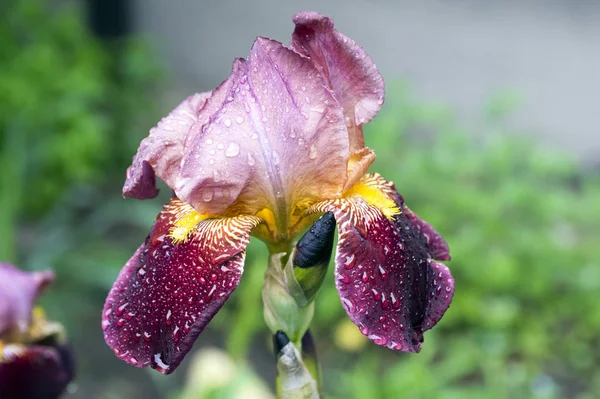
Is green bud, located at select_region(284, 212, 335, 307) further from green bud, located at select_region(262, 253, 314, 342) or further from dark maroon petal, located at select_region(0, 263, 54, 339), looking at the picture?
dark maroon petal, located at select_region(0, 263, 54, 339)

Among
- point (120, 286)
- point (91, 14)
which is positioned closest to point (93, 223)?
point (91, 14)

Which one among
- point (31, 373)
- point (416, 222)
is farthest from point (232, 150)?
point (31, 373)

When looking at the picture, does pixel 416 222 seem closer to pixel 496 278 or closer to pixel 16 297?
pixel 16 297

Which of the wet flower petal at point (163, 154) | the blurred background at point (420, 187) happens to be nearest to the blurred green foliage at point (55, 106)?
the blurred background at point (420, 187)

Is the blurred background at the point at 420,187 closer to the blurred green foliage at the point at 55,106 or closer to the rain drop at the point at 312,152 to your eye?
the blurred green foliage at the point at 55,106

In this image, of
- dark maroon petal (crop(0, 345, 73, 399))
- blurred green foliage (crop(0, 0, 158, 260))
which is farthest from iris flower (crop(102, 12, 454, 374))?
blurred green foliage (crop(0, 0, 158, 260))

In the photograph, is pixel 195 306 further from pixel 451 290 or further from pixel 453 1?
pixel 453 1
